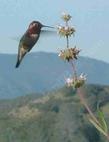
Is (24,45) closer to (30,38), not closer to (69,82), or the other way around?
(30,38)

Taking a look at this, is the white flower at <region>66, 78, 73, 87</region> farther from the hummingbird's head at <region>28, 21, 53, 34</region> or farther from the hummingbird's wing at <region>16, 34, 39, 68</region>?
the hummingbird's head at <region>28, 21, 53, 34</region>

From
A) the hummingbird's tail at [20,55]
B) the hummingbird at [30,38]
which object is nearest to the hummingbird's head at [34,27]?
the hummingbird at [30,38]

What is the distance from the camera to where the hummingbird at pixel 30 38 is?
259 inches

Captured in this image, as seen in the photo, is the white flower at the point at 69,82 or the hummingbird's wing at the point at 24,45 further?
the white flower at the point at 69,82

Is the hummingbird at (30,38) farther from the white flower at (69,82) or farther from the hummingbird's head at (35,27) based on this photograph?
the white flower at (69,82)

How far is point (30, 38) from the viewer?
6.62 m

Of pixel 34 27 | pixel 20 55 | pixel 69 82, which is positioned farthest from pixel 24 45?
pixel 69 82

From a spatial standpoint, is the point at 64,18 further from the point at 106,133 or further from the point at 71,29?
the point at 106,133

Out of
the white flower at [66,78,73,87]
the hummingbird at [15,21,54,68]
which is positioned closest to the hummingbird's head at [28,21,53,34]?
the hummingbird at [15,21,54,68]

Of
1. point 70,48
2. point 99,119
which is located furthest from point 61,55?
point 99,119

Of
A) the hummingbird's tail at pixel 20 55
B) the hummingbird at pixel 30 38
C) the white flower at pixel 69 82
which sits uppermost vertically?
the hummingbird at pixel 30 38

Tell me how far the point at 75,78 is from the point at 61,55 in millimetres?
335

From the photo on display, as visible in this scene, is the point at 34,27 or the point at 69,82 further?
the point at 69,82

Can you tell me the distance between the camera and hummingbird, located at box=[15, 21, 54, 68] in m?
6.58
